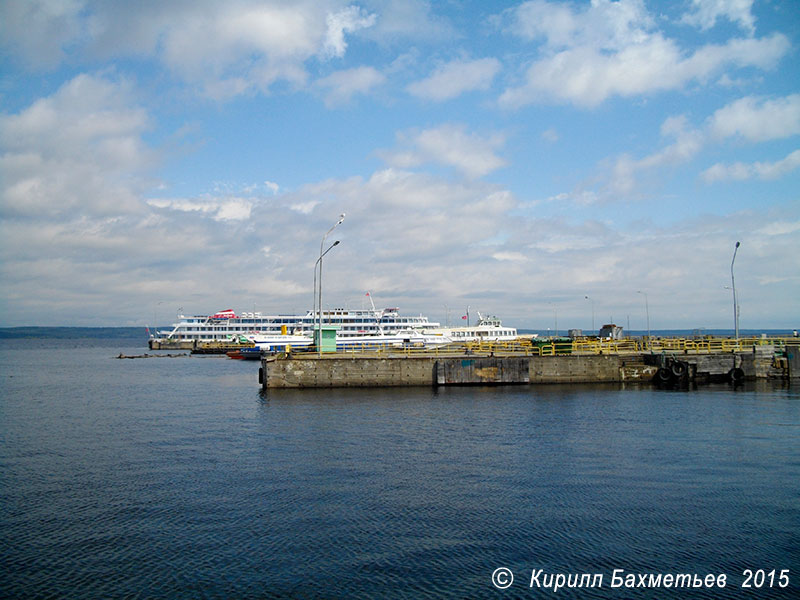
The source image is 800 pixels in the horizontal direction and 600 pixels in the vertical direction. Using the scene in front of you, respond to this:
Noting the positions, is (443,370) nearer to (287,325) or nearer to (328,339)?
(328,339)

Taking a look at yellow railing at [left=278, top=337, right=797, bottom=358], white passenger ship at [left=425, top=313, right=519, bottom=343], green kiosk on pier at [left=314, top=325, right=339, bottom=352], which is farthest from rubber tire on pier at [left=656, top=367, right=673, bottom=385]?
white passenger ship at [left=425, top=313, right=519, bottom=343]

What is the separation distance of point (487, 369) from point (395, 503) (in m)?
29.7

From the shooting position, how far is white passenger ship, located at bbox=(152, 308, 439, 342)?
411 feet

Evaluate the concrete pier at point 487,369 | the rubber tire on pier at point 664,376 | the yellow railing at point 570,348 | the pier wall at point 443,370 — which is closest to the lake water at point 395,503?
the pier wall at point 443,370

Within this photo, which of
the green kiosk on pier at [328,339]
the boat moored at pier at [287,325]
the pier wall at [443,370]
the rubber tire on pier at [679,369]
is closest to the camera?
the pier wall at [443,370]

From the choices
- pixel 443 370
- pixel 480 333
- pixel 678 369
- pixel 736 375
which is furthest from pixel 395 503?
pixel 480 333

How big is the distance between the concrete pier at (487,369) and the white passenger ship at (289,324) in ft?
212

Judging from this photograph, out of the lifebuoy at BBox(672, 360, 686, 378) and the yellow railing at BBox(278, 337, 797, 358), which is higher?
the yellow railing at BBox(278, 337, 797, 358)

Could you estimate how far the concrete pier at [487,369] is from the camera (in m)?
43.2

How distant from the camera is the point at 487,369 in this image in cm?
4512

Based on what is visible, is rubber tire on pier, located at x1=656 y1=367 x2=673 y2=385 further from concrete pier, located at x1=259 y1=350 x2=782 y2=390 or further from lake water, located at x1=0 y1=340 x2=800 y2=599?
lake water, located at x1=0 y1=340 x2=800 y2=599

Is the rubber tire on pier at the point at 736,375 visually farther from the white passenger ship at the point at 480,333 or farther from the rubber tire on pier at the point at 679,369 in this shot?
the white passenger ship at the point at 480,333

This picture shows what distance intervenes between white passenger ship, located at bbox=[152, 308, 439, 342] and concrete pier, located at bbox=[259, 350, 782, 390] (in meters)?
64.7

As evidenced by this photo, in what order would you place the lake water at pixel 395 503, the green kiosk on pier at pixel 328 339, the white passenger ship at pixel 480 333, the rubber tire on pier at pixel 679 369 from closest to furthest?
1. the lake water at pixel 395 503
2. the rubber tire on pier at pixel 679 369
3. the green kiosk on pier at pixel 328 339
4. the white passenger ship at pixel 480 333
